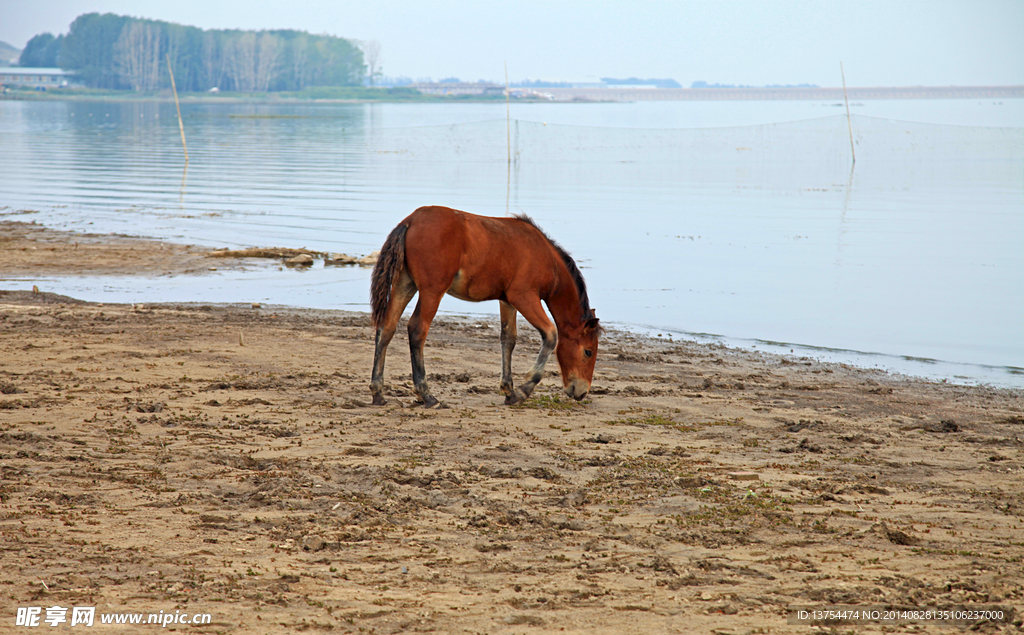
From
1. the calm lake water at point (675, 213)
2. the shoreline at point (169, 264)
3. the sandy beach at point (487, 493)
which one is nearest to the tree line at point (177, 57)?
the calm lake water at point (675, 213)

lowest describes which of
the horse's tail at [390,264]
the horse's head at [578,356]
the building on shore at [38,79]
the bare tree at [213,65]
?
the horse's head at [578,356]

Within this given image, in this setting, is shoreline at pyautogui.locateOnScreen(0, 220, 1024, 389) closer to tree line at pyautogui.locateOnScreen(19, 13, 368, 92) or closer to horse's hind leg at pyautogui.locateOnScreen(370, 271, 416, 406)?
horse's hind leg at pyautogui.locateOnScreen(370, 271, 416, 406)

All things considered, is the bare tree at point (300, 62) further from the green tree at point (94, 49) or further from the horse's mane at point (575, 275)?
the horse's mane at point (575, 275)

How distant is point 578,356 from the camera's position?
24.1 feet

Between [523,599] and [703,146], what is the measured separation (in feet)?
140

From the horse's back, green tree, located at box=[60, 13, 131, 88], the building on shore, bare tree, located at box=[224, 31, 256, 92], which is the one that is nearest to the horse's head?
the horse's back

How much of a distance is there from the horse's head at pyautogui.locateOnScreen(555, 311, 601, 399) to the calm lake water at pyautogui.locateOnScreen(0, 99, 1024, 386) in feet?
10.3

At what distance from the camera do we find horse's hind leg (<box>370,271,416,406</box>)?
6.98m

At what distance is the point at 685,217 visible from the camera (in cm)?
2162

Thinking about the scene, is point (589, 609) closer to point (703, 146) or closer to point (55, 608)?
point (55, 608)

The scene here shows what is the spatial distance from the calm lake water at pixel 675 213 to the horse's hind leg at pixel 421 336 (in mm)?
4290

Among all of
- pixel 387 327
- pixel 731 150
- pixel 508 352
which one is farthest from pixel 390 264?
pixel 731 150

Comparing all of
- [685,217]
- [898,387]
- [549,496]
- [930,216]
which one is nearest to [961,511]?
[549,496]

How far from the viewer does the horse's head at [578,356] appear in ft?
24.0
